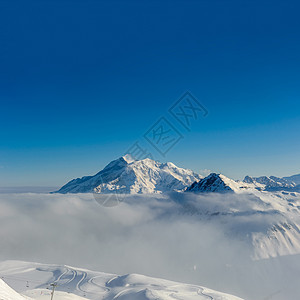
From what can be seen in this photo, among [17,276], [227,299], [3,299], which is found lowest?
[17,276]

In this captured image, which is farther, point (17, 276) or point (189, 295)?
point (17, 276)

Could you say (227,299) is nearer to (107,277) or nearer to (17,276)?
(107,277)

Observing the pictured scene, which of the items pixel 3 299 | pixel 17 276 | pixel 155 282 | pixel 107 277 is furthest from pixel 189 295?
pixel 17 276

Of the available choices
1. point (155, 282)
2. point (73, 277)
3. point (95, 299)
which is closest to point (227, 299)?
point (155, 282)

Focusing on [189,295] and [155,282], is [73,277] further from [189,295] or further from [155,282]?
[189,295]

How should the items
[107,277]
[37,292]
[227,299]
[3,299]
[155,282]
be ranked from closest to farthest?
[3,299] < [37,292] < [227,299] < [155,282] < [107,277]

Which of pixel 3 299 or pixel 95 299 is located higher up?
pixel 3 299

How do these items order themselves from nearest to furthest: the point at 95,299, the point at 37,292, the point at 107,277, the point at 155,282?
1. the point at 37,292
2. the point at 95,299
3. the point at 155,282
4. the point at 107,277

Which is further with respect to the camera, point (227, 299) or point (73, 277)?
point (73, 277)

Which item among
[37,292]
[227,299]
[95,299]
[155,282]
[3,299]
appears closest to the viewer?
[3,299]
